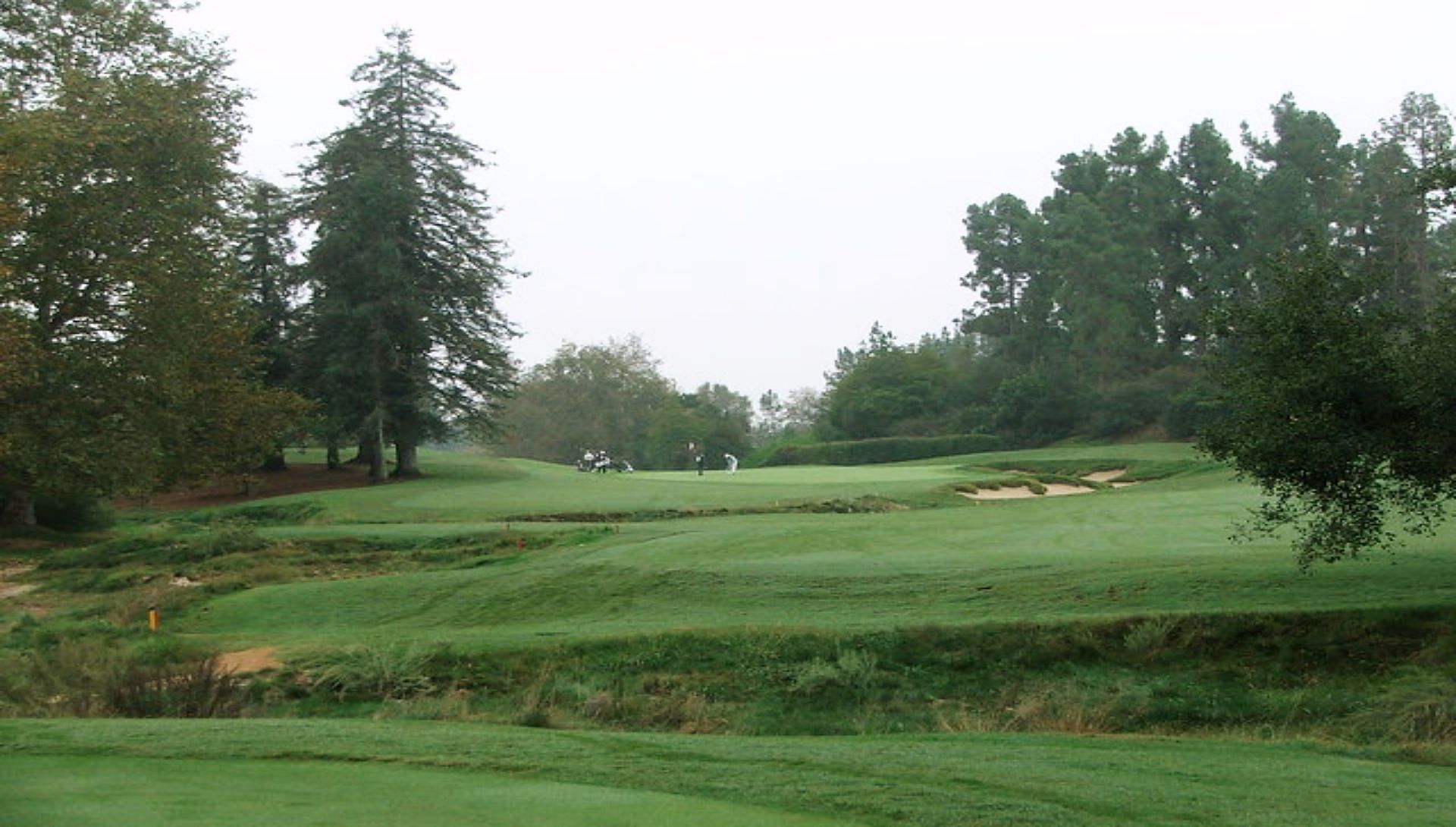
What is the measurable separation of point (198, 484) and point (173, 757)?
33671 millimetres

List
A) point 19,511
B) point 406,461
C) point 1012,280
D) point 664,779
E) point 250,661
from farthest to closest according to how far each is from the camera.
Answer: point 1012,280 < point 406,461 < point 19,511 < point 250,661 < point 664,779

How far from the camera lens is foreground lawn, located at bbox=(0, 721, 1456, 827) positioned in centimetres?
710

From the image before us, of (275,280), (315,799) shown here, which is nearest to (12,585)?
(315,799)

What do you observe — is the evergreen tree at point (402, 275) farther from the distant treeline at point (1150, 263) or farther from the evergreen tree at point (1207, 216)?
the evergreen tree at point (1207, 216)

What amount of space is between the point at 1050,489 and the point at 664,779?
120 ft

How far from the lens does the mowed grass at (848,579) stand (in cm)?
1661

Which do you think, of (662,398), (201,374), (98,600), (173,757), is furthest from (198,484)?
(662,398)

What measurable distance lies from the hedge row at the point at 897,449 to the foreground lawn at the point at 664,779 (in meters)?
61.4

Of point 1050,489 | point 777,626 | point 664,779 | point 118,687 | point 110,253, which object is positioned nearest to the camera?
point 664,779

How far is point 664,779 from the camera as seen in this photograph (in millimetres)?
8570

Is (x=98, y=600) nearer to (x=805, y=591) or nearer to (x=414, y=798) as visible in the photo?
(x=805, y=591)

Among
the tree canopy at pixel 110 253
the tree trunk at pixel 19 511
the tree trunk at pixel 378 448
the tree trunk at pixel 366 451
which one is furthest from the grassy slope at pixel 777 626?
the tree trunk at pixel 366 451

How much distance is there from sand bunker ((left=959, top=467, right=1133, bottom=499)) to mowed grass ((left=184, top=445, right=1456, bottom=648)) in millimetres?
6606

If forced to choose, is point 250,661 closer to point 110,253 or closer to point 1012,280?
point 110,253
